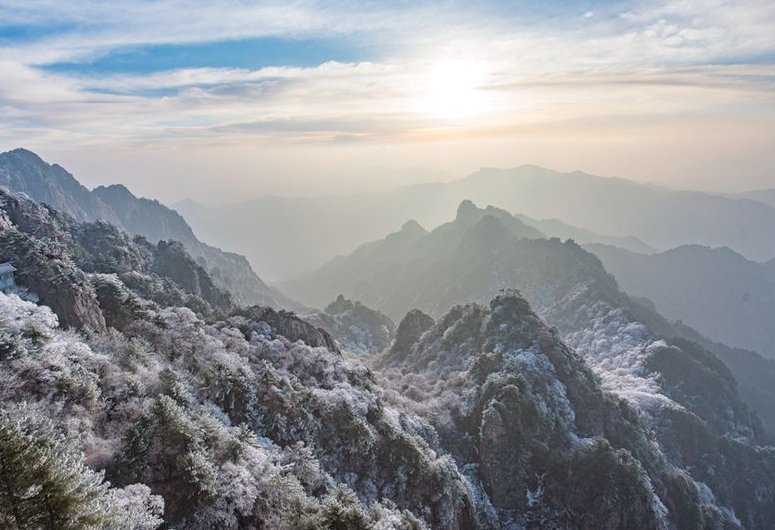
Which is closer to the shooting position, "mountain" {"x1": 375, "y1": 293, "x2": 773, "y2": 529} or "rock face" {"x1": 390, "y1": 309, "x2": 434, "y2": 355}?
"mountain" {"x1": 375, "y1": 293, "x2": 773, "y2": 529}

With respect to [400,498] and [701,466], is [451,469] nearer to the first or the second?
[400,498]

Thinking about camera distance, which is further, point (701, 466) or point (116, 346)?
point (701, 466)

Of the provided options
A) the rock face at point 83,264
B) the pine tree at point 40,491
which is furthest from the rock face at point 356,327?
the pine tree at point 40,491

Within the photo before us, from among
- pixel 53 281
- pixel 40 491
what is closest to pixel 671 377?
pixel 53 281

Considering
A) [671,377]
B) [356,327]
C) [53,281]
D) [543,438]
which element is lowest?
[671,377]

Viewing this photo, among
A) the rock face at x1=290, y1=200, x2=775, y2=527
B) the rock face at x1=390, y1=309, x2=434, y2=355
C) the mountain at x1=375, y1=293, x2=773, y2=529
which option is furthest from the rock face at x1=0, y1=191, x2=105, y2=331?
the rock face at x1=290, y1=200, x2=775, y2=527

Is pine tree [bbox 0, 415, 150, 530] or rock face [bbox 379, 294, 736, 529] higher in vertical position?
pine tree [bbox 0, 415, 150, 530]

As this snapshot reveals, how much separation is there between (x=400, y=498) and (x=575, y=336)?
426ft

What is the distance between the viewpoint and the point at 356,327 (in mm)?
176500

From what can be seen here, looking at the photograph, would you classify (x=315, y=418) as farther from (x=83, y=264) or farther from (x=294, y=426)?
(x=83, y=264)

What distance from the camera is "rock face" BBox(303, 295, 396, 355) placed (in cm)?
15775

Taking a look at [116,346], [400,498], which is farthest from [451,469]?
[116,346]

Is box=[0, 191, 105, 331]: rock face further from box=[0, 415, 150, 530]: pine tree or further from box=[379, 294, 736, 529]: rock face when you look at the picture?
box=[379, 294, 736, 529]: rock face

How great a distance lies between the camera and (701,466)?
10131 centimetres
